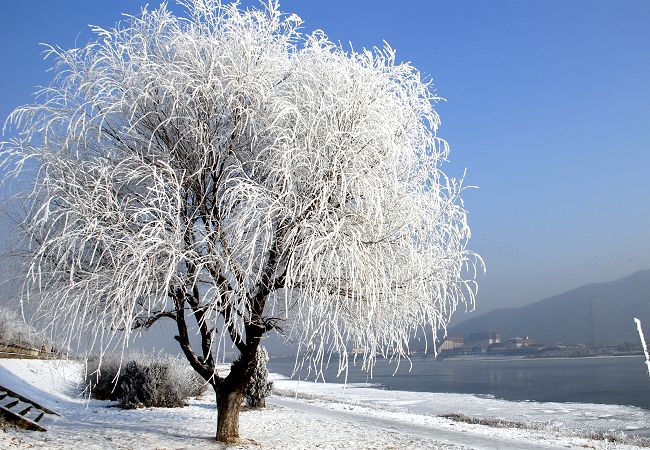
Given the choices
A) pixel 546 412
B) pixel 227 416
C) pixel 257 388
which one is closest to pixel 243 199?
pixel 227 416

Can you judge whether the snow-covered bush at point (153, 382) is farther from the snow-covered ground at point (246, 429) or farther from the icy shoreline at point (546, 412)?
the icy shoreline at point (546, 412)

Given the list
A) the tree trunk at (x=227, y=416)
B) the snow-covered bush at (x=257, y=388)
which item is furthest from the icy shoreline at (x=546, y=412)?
the tree trunk at (x=227, y=416)

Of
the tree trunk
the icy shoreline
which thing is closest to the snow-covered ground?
the tree trunk

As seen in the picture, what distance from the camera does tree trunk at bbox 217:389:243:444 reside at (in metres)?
11.4

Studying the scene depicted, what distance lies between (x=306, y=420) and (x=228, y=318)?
6250mm

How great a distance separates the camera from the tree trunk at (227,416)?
1138 centimetres

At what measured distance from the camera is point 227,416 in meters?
11.4

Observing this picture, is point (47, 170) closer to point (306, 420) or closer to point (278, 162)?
point (278, 162)

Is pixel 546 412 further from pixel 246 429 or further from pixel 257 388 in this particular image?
pixel 246 429

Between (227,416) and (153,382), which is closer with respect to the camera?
(227,416)

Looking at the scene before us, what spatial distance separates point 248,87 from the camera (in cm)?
1015

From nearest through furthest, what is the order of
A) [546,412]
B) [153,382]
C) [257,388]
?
[153,382] < [257,388] < [546,412]

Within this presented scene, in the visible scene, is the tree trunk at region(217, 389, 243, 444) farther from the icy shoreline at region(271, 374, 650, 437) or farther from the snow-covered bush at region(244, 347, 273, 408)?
the icy shoreline at region(271, 374, 650, 437)

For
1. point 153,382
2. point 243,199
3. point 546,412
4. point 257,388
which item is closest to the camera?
point 243,199
